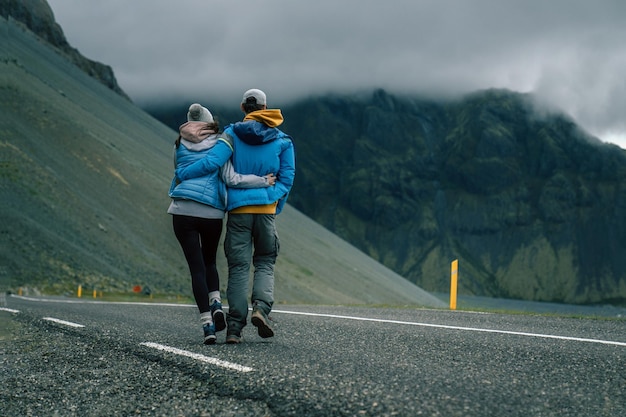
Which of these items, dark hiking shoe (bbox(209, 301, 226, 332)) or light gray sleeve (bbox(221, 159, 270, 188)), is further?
dark hiking shoe (bbox(209, 301, 226, 332))

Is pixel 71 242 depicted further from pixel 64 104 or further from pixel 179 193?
pixel 179 193

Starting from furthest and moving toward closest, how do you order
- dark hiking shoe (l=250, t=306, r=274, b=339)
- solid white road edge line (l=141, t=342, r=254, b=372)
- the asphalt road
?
1. dark hiking shoe (l=250, t=306, r=274, b=339)
2. solid white road edge line (l=141, t=342, r=254, b=372)
3. the asphalt road

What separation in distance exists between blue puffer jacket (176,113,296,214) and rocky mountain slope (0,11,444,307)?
95.7 feet

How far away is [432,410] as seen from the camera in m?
3.04

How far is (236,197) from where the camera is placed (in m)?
5.88

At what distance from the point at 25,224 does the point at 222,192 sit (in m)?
44.2

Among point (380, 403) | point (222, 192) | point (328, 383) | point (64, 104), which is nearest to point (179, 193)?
point (222, 192)

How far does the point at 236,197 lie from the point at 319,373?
7.72ft

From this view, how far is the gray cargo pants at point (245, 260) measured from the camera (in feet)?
19.0

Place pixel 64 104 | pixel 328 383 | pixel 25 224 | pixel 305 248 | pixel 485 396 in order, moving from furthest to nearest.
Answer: pixel 305 248, pixel 64 104, pixel 25 224, pixel 328 383, pixel 485 396

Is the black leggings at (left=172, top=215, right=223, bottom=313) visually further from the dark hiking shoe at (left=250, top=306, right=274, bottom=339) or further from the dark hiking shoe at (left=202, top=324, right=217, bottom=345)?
the dark hiking shoe at (left=250, top=306, right=274, bottom=339)

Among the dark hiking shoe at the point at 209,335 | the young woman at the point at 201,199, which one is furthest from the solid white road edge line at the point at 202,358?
the young woman at the point at 201,199

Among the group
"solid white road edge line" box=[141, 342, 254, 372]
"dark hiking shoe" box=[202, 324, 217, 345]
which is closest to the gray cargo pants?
"dark hiking shoe" box=[202, 324, 217, 345]

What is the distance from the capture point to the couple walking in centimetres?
584
